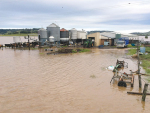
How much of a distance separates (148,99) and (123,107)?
5.98 feet

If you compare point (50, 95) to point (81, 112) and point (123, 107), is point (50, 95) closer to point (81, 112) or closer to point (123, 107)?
point (81, 112)

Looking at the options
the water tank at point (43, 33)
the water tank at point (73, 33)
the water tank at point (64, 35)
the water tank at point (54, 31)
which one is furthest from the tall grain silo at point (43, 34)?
the water tank at point (73, 33)

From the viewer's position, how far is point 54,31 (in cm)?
4081

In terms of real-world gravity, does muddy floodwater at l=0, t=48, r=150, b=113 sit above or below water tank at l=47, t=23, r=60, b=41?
below

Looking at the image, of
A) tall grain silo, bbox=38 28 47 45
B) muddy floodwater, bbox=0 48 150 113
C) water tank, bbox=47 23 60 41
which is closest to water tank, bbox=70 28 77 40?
water tank, bbox=47 23 60 41

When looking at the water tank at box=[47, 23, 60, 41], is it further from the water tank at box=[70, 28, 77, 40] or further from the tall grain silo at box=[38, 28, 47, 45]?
the water tank at box=[70, 28, 77, 40]

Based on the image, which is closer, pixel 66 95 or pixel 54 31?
pixel 66 95

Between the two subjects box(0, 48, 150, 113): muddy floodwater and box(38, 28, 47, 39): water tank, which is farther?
box(38, 28, 47, 39): water tank

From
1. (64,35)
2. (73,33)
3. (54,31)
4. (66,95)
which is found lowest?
(66,95)

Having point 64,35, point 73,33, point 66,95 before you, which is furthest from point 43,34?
point 66,95

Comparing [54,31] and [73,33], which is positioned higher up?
[54,31]

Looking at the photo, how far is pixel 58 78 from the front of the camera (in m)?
12.3

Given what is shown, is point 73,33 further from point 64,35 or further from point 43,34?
point 43,34

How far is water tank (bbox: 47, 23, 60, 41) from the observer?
4084 cm
